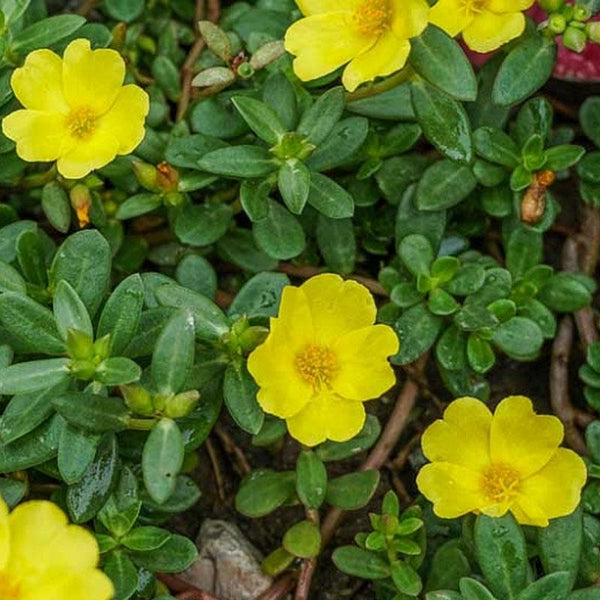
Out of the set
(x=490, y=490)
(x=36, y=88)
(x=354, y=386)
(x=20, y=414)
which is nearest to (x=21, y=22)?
(x=36, y=88)

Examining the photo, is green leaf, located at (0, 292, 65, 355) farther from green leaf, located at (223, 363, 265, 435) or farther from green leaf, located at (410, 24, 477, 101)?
green leaf, located at (410, 24, 477, 101)

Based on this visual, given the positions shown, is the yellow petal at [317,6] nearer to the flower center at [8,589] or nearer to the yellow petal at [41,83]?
the yellow petal at [41,83]


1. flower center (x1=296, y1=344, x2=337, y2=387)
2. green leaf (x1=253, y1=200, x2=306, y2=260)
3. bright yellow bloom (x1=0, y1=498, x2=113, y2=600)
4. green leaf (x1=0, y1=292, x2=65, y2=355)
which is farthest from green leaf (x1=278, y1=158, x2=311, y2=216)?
bright yellow bloom (x1=0, y1=498, x2=113, y2=600)

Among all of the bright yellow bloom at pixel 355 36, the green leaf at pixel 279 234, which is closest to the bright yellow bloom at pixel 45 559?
the green leaf at pixel 279 234

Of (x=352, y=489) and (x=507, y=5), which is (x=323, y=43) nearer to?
(x=507, y=5)

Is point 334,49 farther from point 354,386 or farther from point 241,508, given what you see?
point 241,508
